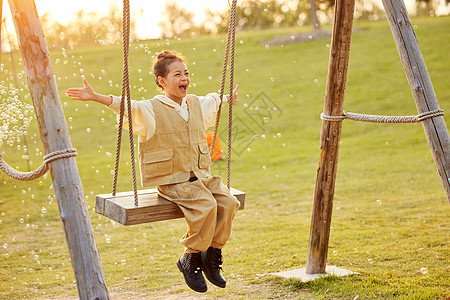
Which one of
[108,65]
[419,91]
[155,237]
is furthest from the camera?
[108,65]

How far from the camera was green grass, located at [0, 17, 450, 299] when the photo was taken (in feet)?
16.2

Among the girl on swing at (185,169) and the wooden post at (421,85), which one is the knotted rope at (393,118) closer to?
the wooden post at (421,85)

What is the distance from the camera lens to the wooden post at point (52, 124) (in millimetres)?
2764

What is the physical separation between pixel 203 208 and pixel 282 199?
5599mm

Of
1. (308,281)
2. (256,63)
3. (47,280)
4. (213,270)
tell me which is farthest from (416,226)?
(256,63)

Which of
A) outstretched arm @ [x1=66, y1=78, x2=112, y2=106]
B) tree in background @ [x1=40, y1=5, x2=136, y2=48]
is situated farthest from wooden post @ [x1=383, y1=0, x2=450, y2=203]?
tree in background @ [x1=40, y1=5, x2=136, y2=48]

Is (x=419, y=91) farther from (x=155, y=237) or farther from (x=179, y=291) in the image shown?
(x=155, y=237)

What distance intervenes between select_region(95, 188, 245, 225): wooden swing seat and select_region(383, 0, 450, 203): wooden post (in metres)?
1.66

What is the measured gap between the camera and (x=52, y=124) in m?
2.82

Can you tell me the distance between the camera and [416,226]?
649 cm

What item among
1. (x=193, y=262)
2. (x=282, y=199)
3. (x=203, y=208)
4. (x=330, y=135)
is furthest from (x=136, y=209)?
(x=282, y=199)

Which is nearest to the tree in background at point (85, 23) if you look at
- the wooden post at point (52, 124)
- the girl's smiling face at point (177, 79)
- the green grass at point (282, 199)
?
the green grass at point (282, 199)

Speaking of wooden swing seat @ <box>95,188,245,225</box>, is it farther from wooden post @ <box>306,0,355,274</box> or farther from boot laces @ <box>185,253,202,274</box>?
wooden post @ <box>306,0,355,274</box>

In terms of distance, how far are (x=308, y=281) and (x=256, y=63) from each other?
1674 centimetres
